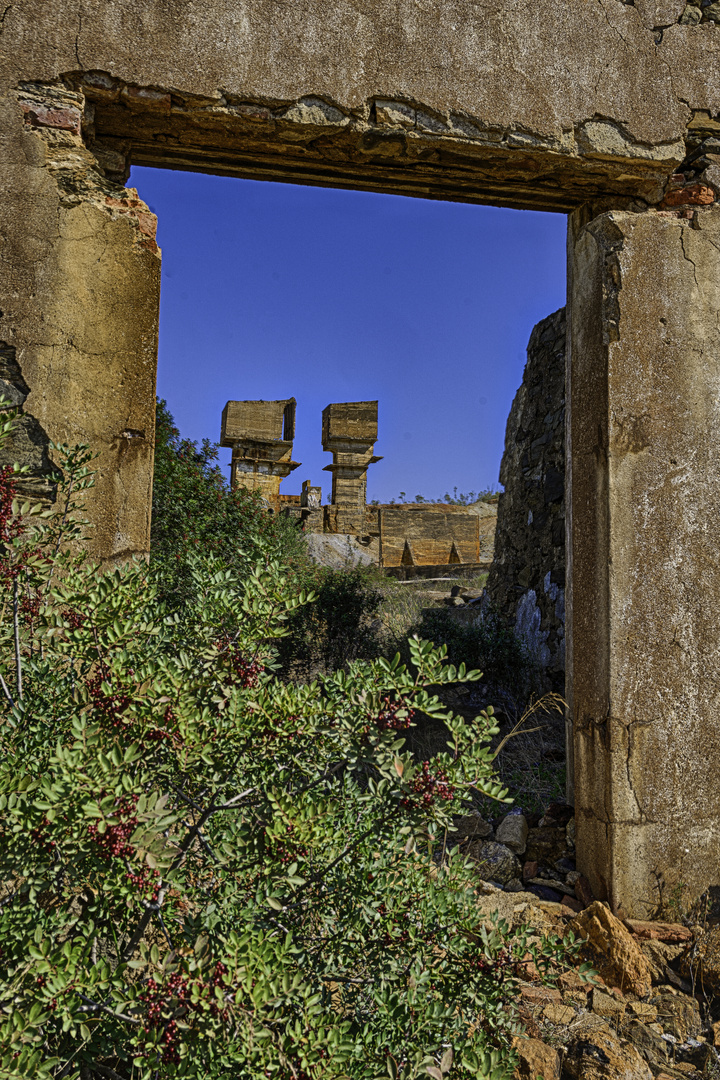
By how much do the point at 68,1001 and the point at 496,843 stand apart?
2591 mm

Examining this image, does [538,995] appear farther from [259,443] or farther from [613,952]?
[259,443]

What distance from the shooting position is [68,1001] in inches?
53.2

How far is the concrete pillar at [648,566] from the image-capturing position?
306 centimetres

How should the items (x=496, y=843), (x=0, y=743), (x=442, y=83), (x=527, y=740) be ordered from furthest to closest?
(x=527, y=740)
(x=496, y=843)
(x=442, y=83)
(x=0, y=743)

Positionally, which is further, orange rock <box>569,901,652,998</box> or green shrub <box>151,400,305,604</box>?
green shrub <box>151,400,305,604</box>

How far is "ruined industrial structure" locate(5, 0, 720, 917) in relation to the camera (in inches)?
111

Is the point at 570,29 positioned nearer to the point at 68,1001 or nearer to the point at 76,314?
the point at 76,314

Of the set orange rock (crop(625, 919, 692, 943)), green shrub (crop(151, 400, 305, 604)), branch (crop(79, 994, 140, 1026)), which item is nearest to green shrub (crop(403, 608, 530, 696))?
green shrub (crop(151, 400, 305, 604))

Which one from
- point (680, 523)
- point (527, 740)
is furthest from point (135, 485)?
point (527, 740)

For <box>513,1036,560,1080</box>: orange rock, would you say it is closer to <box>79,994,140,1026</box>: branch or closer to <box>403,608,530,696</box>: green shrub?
<box>79,994,140,1026</box>: branch

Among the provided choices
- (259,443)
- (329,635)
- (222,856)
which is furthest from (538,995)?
(259,443)

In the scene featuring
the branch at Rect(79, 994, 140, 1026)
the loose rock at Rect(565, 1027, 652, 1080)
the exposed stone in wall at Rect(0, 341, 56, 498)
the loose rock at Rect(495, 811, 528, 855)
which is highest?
the exposed stone in wall at Rect(0, 341, 56, 498)

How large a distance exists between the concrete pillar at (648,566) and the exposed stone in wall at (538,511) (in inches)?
104

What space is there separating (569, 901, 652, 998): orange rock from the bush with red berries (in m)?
1.01
